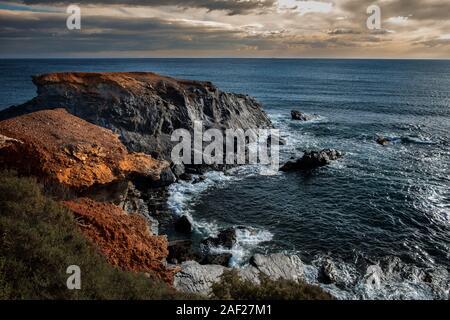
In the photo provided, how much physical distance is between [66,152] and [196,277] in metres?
12.1

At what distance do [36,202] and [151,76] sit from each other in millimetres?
47196

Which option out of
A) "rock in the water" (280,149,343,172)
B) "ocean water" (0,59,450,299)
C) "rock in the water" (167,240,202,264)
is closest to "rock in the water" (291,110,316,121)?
"ocean water" (0,59,450,299)

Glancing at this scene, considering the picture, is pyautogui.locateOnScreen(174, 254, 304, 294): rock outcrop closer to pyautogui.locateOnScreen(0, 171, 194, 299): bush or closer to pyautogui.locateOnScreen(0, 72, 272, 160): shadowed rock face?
pyautogui.locateOnScreen(0, 171, 194, 299): bush

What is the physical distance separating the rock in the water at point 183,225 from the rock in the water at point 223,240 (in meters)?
2.74

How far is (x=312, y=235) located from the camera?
111 ft

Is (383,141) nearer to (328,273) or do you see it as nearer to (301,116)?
(301,116)

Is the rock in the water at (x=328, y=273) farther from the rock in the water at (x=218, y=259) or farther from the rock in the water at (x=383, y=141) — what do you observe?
the rock in the water at (x=383, y=141)

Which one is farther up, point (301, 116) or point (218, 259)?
point (301, 116)

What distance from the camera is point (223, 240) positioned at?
3244 centimetres

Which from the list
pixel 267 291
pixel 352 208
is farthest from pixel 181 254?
pixel 352 208

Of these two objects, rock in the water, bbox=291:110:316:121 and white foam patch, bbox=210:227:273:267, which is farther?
rock in the water, bbox=291:110:316:121

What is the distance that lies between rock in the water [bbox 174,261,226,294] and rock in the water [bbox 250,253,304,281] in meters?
3.58

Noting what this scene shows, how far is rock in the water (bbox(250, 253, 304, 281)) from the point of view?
27.6m
